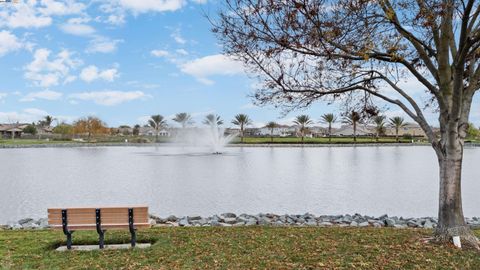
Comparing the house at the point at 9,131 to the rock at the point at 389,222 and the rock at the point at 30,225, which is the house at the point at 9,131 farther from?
the rock at the point at 389,222

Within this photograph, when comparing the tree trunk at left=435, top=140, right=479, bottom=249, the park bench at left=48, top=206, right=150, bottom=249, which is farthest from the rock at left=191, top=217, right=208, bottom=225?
the tree trunk at left=435, top=140, right=479, bottom=249

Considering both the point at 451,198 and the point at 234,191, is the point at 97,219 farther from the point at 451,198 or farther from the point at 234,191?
the point at 234,191

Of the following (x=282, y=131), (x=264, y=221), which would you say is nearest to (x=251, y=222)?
(x=264, y=221)

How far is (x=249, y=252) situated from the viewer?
633cm

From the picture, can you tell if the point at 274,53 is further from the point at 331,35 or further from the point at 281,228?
the point at 281,228

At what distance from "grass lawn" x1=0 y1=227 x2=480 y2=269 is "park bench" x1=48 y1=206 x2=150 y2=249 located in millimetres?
410

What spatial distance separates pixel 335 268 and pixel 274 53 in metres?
3.83

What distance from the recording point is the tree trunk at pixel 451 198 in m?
6.90

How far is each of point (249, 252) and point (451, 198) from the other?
3474 mm

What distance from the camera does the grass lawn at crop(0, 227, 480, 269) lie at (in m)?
5.66

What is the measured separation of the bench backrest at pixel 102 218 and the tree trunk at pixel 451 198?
487 cm

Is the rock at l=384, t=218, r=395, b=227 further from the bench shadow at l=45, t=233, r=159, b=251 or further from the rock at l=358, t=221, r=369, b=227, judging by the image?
the bench shadow at l=45, t=233, r=159, b=251

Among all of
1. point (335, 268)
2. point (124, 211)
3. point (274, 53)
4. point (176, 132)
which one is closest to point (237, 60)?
point (274, 53)

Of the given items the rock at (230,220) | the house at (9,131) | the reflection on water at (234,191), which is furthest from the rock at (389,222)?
the house at (9,131)
